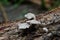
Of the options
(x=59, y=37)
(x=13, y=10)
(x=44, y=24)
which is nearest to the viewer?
(x=59, y=37)

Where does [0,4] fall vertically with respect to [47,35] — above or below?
above

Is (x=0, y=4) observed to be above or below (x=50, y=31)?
above

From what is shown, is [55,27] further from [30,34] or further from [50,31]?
[30,34]

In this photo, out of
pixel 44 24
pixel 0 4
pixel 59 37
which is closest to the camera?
pixel 59 37

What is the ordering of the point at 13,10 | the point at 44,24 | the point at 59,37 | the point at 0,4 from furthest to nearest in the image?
the point at 13,10
the point at 0,4
the point at 44,24
the point at 59,37

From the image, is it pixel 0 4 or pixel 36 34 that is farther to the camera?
pixel 0 4

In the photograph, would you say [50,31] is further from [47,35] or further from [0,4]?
[0,4]

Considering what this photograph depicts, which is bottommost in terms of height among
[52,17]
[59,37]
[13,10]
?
[59,37]

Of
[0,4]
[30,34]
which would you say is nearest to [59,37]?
[30,34]

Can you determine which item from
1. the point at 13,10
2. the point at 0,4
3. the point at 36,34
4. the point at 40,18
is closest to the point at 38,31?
the point at 36,34
